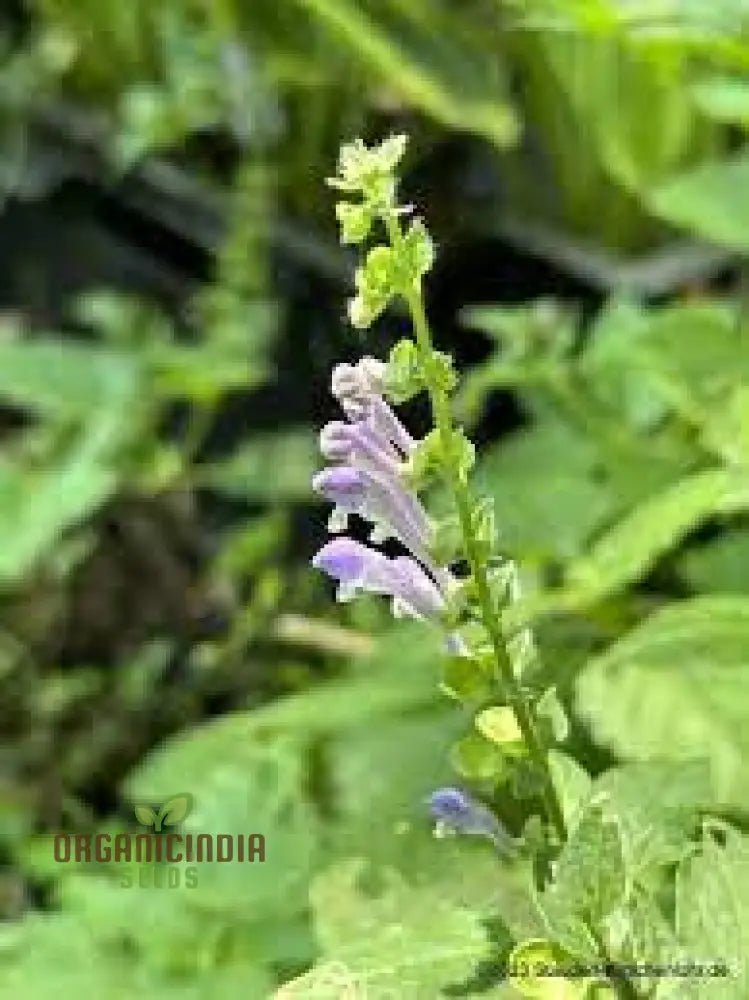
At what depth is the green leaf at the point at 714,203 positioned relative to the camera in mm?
1081

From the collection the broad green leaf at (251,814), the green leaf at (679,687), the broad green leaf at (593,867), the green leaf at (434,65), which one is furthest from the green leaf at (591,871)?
the green leaf at (434,65)

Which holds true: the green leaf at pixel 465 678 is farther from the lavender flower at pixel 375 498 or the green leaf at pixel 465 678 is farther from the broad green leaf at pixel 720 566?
the broad green leaf at pixel 720 566

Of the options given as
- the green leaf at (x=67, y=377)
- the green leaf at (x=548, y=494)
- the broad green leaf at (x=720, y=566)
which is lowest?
the broad green leaf at (x=720, y=566)

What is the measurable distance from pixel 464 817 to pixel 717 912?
86mm

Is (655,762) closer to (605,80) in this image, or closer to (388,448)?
(388,448)

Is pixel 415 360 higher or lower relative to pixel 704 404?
lower

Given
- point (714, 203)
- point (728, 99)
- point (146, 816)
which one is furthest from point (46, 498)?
point (728, 99)

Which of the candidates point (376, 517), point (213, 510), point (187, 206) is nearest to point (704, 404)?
point (376, 517)

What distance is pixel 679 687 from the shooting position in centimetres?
79

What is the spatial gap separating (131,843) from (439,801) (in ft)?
1.90

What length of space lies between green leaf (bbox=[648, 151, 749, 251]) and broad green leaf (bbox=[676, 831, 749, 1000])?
58cm

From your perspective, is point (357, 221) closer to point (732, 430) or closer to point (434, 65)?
point (732, 430)

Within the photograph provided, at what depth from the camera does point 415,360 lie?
20.2 inches
